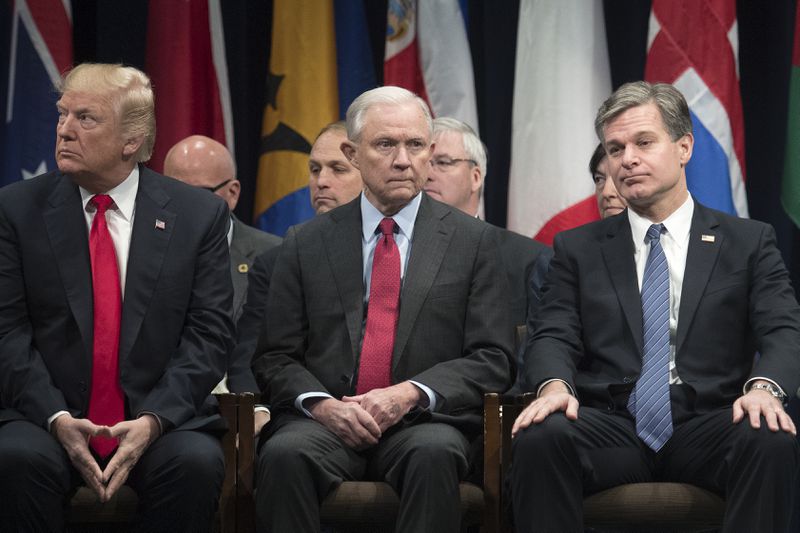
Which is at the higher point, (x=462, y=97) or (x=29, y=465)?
(x=462, y=97)

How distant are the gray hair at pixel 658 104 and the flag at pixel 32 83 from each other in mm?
2706

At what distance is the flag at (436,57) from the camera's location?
547cm

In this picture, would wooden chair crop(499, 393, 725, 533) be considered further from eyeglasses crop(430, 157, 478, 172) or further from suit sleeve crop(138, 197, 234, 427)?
eyeglasses crop(430, 157, 478, 172)

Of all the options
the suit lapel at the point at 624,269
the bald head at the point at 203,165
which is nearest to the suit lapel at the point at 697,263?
the suit lapel at the point at 624,269

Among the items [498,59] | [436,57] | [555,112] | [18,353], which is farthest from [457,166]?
[18,353]

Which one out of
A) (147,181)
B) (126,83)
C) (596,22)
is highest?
(596,22)

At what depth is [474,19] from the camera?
5.85m

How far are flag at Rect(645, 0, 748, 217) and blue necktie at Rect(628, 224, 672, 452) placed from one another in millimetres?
1510

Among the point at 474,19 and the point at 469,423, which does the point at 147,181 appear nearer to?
the point at 469,423

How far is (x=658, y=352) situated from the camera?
357 cm

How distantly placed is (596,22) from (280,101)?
149cm

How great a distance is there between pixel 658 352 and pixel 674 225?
1.44 ft

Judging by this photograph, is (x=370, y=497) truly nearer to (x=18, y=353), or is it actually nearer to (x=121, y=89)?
(x=18, y=353)

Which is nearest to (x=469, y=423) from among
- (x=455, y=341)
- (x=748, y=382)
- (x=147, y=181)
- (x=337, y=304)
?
(x=455, y=341)
